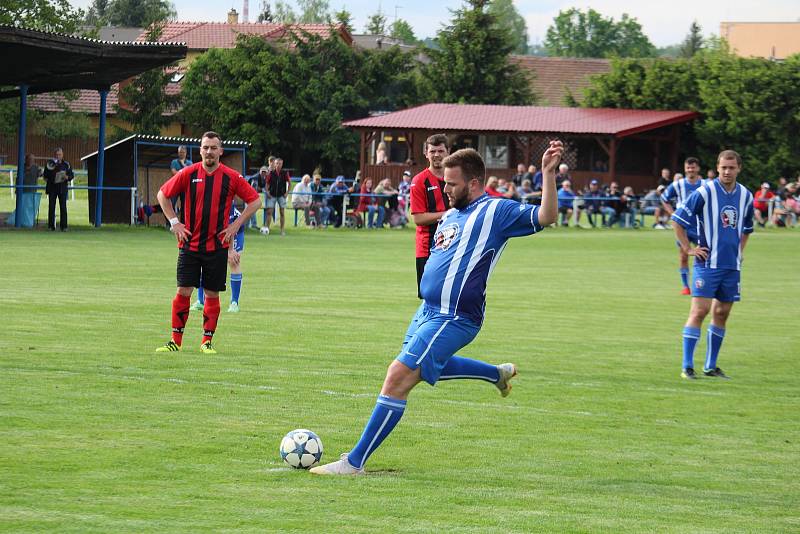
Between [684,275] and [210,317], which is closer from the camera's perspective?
[210,317]

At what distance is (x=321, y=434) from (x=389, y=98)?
59222 mm

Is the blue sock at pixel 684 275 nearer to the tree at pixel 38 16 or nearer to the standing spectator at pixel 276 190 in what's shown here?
the standing spectator at pixel 276 190

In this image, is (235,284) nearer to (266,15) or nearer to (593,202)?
(593,202)

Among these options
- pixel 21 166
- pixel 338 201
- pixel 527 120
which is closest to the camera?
pixel 21 166

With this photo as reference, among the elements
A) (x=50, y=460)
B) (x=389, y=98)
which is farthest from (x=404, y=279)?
(x=389, y=98)

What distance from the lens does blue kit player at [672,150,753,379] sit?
37.9 ft

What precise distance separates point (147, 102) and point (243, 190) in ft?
171

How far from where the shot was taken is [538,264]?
26078 millimetres

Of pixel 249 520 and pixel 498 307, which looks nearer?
pixel 249 520

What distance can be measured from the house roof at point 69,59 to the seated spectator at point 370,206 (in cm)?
834

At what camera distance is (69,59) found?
28.0 m

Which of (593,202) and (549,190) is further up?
(549,190)

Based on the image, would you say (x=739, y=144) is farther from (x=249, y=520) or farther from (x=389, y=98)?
(x=249, y=520)

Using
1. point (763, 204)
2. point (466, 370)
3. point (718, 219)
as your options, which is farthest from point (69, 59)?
point (763, 204)
